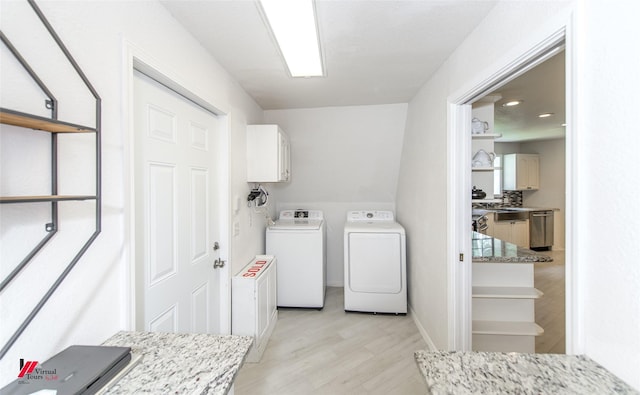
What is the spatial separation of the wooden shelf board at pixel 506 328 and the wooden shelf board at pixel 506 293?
9.3 inches

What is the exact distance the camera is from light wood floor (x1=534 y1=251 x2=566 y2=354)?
2209 mm

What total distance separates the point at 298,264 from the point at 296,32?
2.28m

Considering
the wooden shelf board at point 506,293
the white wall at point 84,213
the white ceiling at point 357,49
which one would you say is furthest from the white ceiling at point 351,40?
the wooden shelf board at point 506,293

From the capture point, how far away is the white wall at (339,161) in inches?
119

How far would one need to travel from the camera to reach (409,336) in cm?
241

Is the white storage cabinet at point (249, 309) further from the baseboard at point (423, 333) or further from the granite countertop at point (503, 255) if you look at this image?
the granite countertop at point (503, 255)

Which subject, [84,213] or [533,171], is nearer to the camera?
A: [84,213]

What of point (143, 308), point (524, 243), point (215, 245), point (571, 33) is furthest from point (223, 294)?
point (524, 243)

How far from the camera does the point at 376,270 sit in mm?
2846

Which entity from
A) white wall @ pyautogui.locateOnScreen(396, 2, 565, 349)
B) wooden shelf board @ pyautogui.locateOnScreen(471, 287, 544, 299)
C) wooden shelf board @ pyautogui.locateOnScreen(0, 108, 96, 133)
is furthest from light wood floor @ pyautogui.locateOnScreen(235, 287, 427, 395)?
wooden shelf board @ pyautogui.locateOnScreen(0, 108, 96, 133)

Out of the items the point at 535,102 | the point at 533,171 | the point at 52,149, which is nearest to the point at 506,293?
the point at 535,102

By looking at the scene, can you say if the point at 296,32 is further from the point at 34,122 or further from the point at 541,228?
the point at 541,228

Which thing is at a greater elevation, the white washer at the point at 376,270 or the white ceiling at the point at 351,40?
the white ceiling at the point at 351,40

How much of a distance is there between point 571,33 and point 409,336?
245 cm
